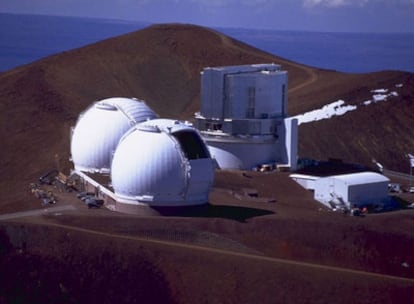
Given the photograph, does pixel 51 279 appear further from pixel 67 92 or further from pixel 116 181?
pixel 67 92

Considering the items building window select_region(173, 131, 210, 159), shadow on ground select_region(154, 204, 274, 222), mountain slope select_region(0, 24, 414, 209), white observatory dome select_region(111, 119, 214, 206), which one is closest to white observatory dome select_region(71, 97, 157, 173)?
mountain slope select_region(0, 24, 414, 209)

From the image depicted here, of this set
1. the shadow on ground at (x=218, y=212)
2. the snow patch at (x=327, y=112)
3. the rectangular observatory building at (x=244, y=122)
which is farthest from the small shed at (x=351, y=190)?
the snow patch at (x=327, y=112)

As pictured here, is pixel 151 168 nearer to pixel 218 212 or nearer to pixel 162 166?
pixel 162 166

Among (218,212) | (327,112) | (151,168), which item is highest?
(327,112)

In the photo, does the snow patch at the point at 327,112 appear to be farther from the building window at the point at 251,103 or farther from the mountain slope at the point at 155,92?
the building window at the point at 251,103

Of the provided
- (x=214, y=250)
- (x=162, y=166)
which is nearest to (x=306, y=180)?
(x=162, y=166)

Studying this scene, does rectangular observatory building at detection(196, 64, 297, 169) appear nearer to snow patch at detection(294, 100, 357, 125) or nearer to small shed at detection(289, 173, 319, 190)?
small shed at detection(289, 173, 319, 190)

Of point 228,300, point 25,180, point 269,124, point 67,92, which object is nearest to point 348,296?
point 228,300

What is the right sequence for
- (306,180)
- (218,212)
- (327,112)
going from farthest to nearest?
(327,112)
(306,180)
(218,212)
